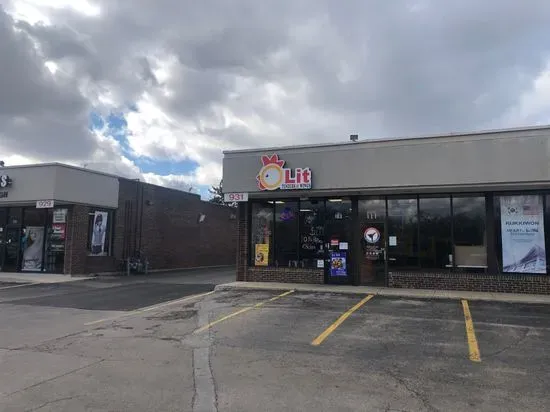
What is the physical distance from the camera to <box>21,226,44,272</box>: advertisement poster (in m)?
23.8

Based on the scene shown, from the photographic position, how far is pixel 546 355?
7.79 m

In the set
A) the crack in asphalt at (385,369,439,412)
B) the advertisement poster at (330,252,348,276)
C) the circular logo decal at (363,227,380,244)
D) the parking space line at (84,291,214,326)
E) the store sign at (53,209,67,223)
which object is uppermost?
the store sign at (53,209,67,223)

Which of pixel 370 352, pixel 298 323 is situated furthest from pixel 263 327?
pixel 370 352

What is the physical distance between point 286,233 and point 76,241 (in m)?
10.6

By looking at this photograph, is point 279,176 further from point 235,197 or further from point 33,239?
point 33,239

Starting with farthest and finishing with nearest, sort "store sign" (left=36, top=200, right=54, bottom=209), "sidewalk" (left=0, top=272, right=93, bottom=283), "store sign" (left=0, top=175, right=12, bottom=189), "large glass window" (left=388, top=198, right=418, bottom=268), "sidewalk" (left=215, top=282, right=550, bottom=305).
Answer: "store sign" (left=0, top=175, right=12, bottom=189) → "store sign" (left=36, top=200, right=54, bottom=209) → "sidewalk" (left=0, top=272, right=93, bottom=283) → "large glass window" (left=388, top=198, right=418, bottom=268) → "sidewalk" (left=215, top=282, right=550, bottom=305)

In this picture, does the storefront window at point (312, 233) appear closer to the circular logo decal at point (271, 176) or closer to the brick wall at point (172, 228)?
the circular logo decal at point (271, 176)

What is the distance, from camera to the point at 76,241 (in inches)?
901

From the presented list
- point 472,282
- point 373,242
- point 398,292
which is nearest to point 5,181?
point 373,242

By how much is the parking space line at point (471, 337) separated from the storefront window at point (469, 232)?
3.47 m

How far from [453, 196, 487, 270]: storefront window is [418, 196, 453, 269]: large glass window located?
0.69ft

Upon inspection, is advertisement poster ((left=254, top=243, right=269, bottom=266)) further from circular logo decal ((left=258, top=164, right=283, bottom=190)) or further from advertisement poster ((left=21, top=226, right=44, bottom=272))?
advertisement poster ((left=21, top=226, right=44, bottom=272))

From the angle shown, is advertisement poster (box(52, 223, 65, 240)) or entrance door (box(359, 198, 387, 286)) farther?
advertisement poster (box(52, 223, 65, 240))

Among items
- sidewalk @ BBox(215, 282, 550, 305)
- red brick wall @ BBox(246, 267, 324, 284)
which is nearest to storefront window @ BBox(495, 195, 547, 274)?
sidewalk @ BBox(215, 282, 550, 305)
